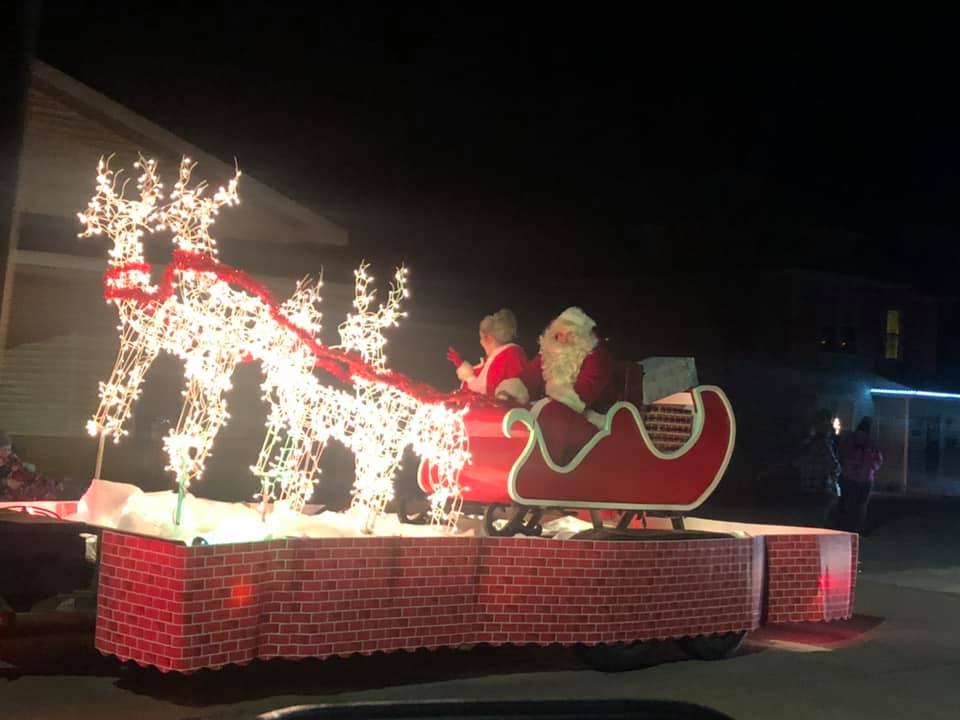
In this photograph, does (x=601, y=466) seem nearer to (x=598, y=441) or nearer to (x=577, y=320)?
(x=598, y=441)

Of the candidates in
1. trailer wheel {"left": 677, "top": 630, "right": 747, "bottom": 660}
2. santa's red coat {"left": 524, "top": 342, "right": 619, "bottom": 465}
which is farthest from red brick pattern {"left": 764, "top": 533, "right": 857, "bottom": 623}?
santa's red coat {"left": 524, "top": 342, "right": 619, "bottom": 465}

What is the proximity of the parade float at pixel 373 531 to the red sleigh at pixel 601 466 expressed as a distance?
14 millimetres

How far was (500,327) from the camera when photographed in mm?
8461

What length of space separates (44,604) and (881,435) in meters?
30.5

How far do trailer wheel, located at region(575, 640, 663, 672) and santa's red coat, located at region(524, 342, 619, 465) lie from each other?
1.22m

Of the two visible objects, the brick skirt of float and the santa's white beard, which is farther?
the santa's white beard

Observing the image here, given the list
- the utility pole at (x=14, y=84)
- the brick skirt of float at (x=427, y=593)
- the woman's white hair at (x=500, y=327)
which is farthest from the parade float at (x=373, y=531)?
the utility pole at (x=14, y=84)

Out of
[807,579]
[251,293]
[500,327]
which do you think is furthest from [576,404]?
[251,293]

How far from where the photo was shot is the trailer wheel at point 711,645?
816 cm

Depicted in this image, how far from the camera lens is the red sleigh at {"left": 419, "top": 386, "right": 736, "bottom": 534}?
756 centimetres

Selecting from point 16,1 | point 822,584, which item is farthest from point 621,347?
point 16,1

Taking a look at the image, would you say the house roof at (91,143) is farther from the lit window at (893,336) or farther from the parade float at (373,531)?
the lit window at (893,336)

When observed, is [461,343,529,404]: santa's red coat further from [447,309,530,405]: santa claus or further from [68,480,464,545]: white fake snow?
[68,480,464,545]: white fake snow

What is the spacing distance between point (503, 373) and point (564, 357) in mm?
503
